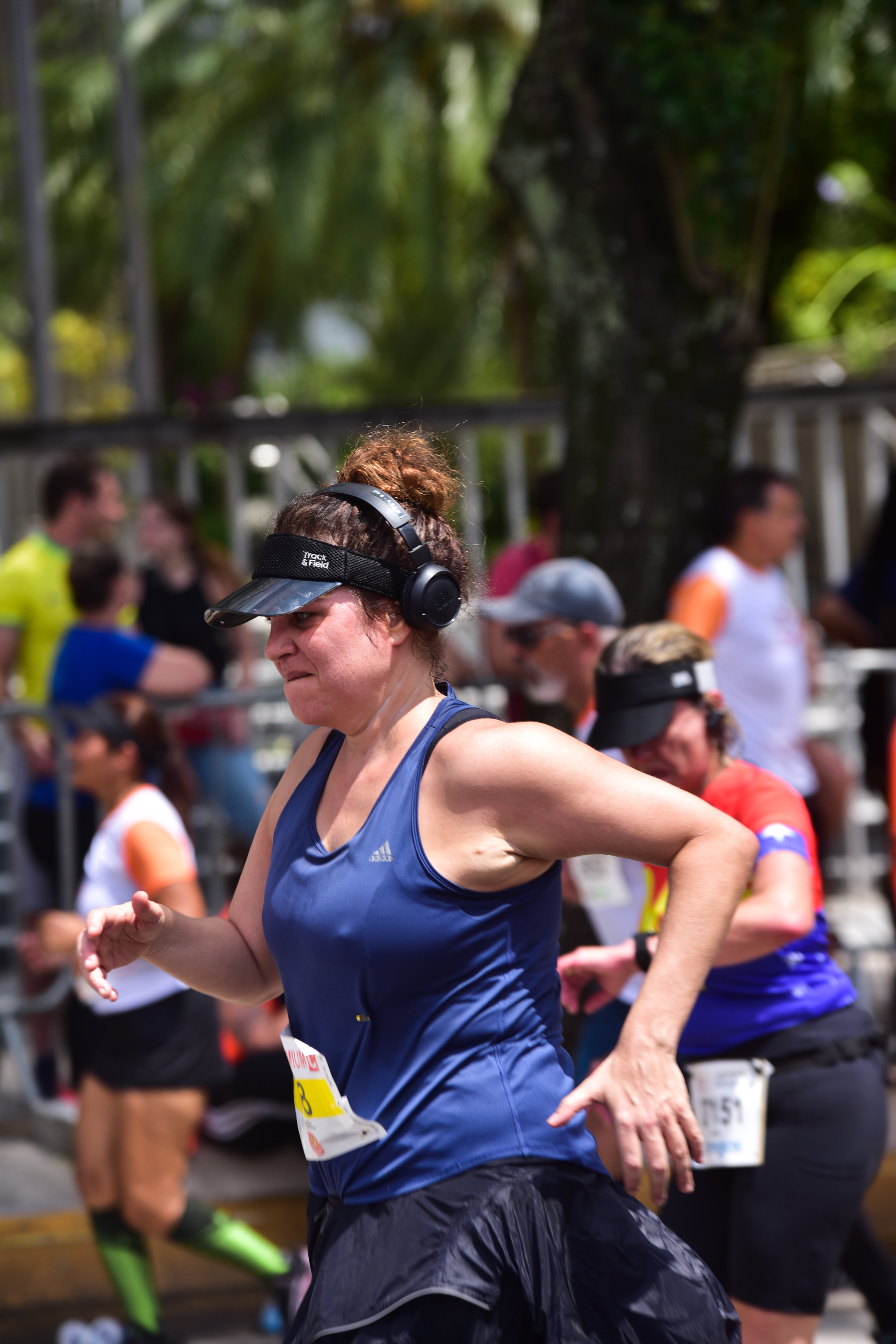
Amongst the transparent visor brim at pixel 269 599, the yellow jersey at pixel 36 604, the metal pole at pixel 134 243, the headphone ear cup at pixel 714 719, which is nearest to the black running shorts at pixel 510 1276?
the transparent visor brim at pixel 269 599

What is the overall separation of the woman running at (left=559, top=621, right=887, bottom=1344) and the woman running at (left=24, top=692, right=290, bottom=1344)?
142 cm

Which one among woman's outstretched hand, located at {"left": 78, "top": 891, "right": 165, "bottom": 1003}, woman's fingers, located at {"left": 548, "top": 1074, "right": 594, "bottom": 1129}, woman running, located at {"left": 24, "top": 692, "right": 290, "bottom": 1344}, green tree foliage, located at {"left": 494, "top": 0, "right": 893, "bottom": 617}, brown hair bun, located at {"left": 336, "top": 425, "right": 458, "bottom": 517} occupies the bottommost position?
woman running, located at {"left": 24, "top": 692, "right": 290, "bottom": 1344}

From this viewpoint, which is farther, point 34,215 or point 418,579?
point 34,215

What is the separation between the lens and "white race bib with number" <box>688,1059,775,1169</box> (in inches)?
111

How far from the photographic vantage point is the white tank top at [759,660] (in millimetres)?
4801

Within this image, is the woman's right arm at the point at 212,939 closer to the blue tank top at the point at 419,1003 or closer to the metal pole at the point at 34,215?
the blue tank top at the point at 419,1003

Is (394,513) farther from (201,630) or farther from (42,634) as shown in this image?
(201,630)

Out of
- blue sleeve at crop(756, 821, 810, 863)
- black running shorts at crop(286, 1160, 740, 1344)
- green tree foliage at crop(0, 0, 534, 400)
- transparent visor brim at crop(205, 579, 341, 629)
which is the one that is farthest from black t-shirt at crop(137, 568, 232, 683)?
green tree foliage at crop(0, 0, 534, 400)

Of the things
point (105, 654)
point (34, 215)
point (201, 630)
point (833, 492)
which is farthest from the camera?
point (34, 215)

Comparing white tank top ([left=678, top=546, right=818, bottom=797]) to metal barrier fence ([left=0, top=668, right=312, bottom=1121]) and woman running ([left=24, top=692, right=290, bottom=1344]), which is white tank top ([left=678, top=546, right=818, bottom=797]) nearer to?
metal barrier fence ([left=0, top=668, right=312, bottom=1121])

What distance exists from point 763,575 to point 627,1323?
3.24 m

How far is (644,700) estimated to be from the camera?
2.91 metres

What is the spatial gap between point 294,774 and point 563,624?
1.45 meters

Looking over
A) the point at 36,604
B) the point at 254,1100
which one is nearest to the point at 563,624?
the point at 254,1100
